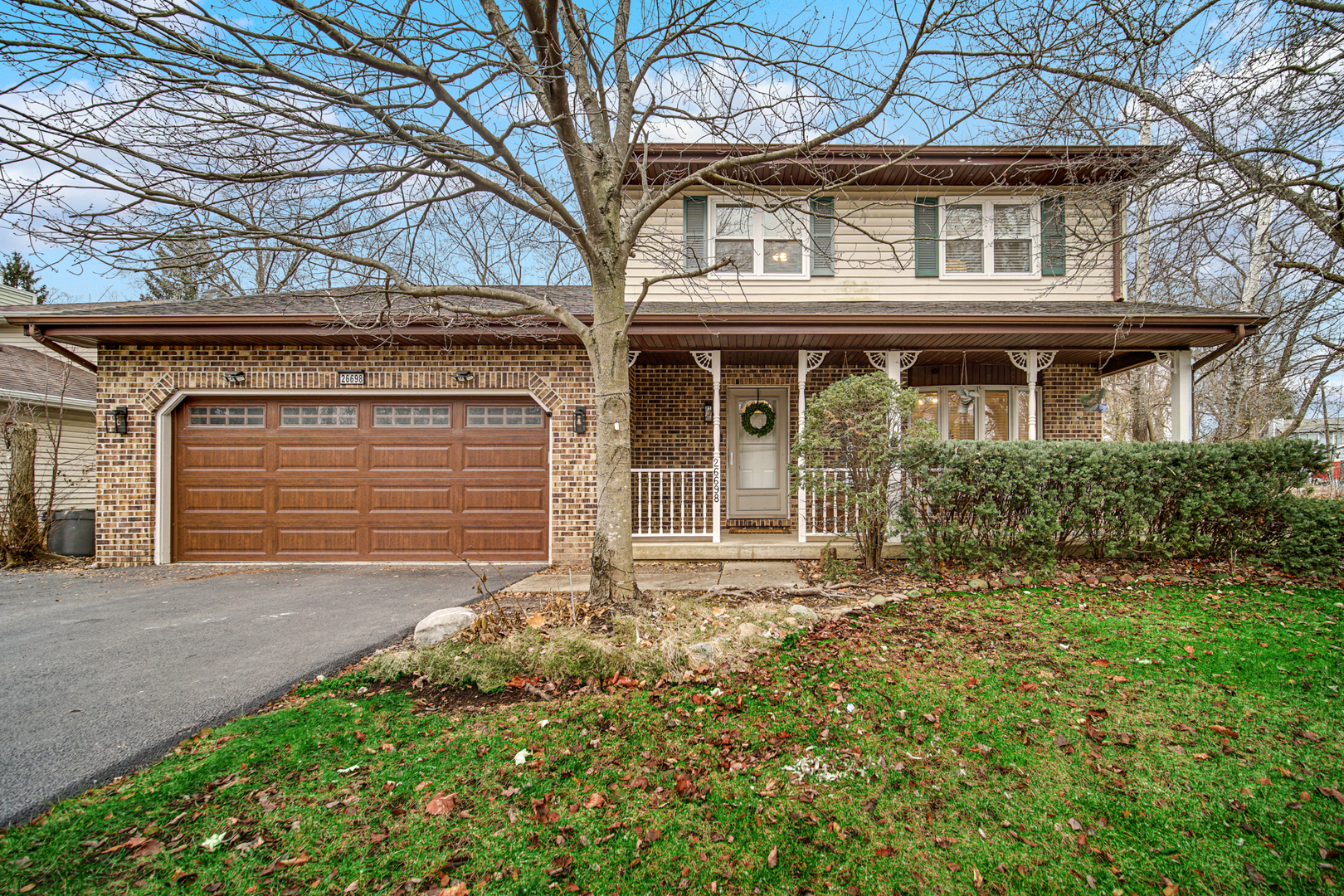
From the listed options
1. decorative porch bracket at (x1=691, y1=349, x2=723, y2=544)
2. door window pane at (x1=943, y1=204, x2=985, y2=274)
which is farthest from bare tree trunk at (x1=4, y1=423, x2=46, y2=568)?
door window pane at (x1=943, y1=204, x2=985, y2=274)

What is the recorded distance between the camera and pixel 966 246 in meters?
8.91

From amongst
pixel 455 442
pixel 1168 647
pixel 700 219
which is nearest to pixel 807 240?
pixel 700 219

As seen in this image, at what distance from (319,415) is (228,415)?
1.19 m

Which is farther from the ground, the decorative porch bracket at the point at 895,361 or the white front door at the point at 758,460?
the decorative porch bracket at the point at 895,361

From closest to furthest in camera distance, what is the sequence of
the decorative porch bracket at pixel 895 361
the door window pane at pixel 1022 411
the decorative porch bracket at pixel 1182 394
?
the decorative porch bracket at pixel 1182 394
the decorative porch bracket at pixel 895 361
the door window pane at pixel 1022 411

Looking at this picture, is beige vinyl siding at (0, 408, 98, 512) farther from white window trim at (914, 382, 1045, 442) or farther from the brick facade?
white window trim at (914, 382, 1045, 442)

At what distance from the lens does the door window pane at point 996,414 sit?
9.54 m

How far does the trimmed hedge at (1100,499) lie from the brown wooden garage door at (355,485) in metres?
4.70

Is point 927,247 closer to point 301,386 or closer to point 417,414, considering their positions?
point 417,414

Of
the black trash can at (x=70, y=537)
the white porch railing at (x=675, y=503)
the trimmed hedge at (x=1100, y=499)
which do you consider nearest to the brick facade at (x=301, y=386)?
the black trash can at (x=70, y=537)

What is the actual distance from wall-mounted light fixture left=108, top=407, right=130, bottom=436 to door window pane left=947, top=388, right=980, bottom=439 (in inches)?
448

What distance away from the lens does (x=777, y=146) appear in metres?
4.63

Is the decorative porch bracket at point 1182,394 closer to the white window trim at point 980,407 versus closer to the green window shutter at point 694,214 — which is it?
the white window trim at point 980,407

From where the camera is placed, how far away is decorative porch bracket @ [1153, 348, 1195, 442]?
24.1ft
